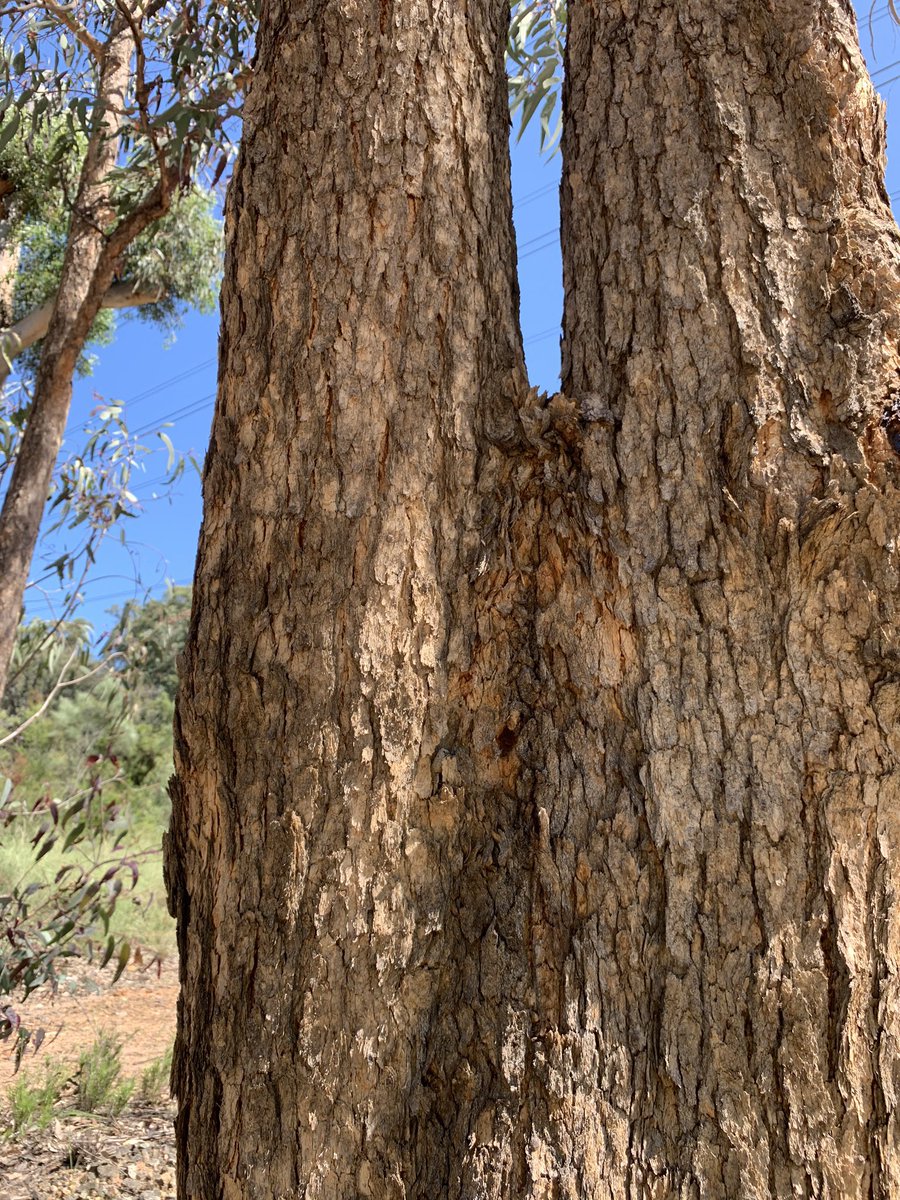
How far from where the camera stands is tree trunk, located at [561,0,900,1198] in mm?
1176

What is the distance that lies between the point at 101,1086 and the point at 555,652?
125 inches

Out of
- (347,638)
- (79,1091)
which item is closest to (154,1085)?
(79,1091)

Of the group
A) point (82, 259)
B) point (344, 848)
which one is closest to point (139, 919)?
point (82, 259)

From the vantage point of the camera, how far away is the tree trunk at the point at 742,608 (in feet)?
3.86

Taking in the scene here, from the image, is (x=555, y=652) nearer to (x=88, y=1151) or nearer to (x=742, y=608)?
(x=742, y=608)

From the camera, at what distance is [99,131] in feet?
15.8

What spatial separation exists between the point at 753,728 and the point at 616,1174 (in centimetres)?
52

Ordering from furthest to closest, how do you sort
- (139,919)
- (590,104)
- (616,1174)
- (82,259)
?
(139,919)
(82,259)
(590,104)
(616,1174)

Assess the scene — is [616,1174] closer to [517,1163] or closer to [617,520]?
[517,1163]

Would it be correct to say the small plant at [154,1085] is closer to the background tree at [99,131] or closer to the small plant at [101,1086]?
the small plant at [101,1086]

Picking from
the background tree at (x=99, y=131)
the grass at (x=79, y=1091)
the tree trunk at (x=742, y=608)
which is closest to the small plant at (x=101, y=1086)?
the grass at (x=79, y=1091)

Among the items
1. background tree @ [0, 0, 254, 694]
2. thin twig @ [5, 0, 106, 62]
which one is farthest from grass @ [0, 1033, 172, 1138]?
thin twig @ [5, 0, 106, 62]

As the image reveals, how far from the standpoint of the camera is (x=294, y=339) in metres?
1.45

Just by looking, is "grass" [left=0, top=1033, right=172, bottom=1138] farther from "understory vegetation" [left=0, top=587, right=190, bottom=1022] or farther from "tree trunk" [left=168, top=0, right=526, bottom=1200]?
"tree trunk" [left=168, top=0, right=526, bottom=1200]
